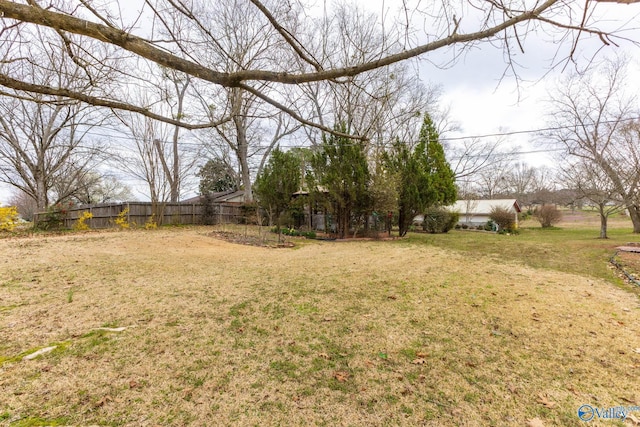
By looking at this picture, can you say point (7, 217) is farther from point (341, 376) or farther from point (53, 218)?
point (341, 376)

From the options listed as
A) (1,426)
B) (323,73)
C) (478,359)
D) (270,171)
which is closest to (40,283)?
(1,426)

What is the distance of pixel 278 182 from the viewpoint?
42.4ft

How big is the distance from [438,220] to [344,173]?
10.5 meters

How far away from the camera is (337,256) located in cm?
816

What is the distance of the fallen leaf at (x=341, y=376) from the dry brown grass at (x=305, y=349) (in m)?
0.02

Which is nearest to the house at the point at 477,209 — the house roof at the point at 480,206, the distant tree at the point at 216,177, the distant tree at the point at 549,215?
the house roof at the point at 480,206

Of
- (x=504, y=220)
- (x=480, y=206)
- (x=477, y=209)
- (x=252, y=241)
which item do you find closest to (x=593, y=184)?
(x=504, y=220)

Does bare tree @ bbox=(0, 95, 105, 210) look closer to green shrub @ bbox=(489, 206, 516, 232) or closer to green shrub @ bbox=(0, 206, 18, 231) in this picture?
green shrub @ bbox=(0, 206, 18, 231)

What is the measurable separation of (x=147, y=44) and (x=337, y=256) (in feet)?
22.9

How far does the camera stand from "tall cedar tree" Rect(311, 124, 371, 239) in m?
11.8

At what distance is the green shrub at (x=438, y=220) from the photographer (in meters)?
19.1

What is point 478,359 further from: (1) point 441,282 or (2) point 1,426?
(2) point 1,426

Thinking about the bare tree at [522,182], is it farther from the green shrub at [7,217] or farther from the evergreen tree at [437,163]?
the green shrub at [7,217]

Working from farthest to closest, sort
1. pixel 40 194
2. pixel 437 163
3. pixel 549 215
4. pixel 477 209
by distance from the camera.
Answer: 1. pixel 477 209
2. pixel 549 215
3. pixel 437 163
4. pixel 40 194
